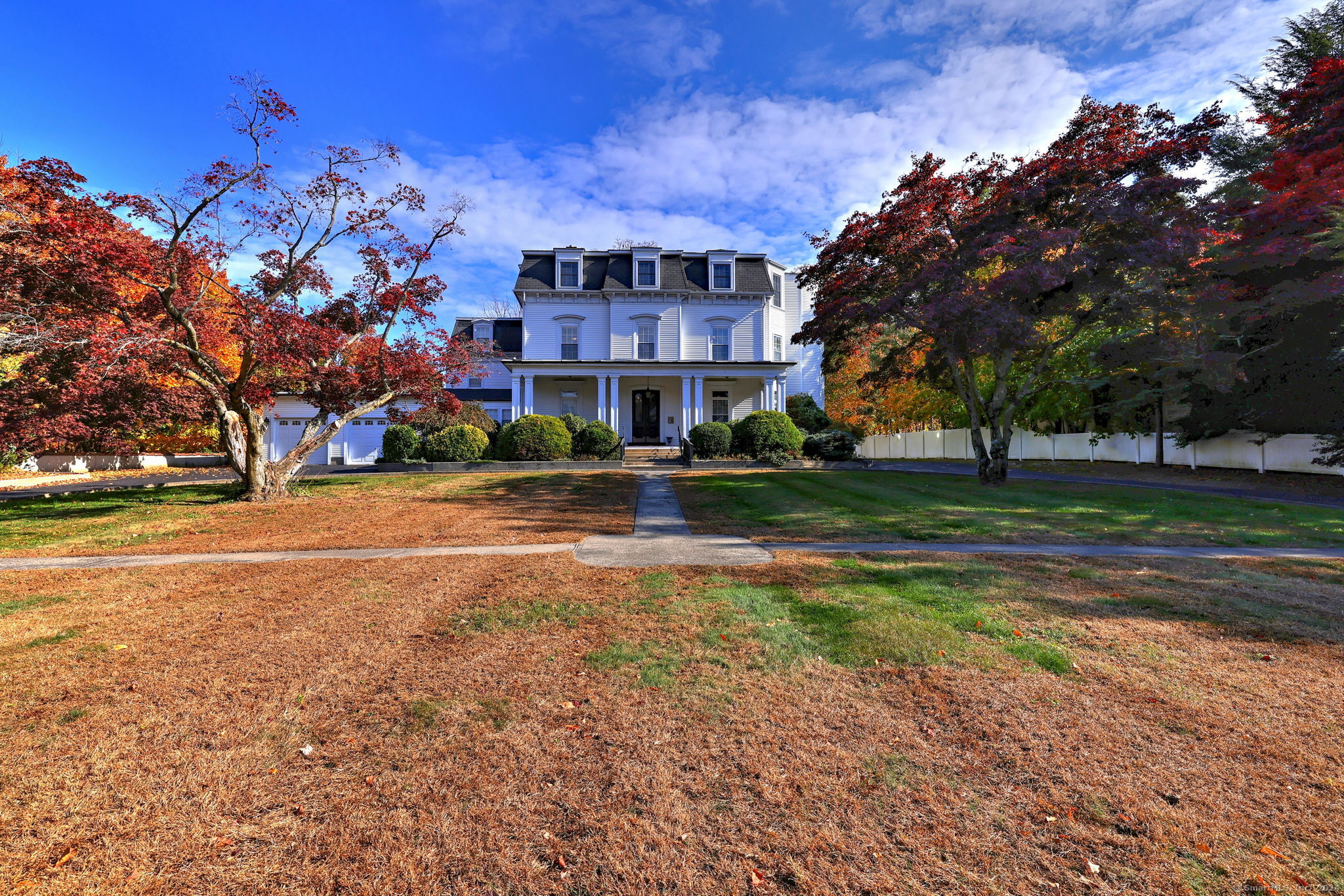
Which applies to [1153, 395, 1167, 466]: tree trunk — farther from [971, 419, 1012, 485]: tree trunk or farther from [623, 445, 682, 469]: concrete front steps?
[623, 445, 682, 469]: concrete front steps

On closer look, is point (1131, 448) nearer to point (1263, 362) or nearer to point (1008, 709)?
point (1263, 362)

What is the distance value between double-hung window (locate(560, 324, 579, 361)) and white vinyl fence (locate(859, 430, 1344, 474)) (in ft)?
64.4

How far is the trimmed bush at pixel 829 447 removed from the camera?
23.3m

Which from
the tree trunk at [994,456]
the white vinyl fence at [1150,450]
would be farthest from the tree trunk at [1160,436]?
the tree trunk at [994,456]

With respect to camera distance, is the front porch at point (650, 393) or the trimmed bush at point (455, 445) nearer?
the trimmed bush at point (455, 445)

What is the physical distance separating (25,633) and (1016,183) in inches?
702

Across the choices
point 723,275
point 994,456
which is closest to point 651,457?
point 723,275

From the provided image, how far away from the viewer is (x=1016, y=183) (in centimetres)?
1338

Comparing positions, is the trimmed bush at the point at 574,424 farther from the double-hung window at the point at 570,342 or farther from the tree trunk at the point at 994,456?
the tree trunk at the point at 994,456

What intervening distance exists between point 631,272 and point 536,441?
11402 mm

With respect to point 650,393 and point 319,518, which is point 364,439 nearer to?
point 650,393

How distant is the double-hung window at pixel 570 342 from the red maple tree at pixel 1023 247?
15450 millimetres

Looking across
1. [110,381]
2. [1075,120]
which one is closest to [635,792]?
[110,381]

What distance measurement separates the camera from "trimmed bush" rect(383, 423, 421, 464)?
24281 mm
